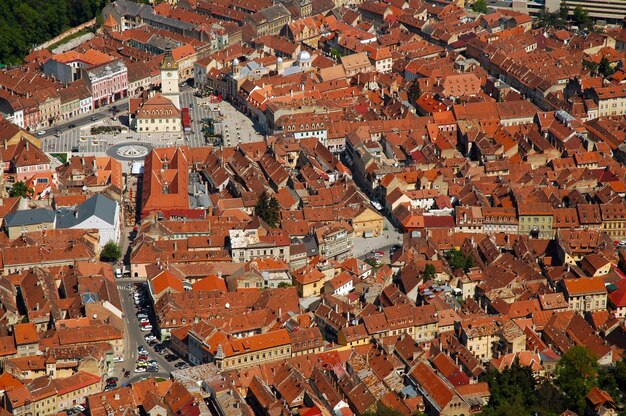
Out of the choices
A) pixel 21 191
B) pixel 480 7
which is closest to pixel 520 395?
pixel 21 191

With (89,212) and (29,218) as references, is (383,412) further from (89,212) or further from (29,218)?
(29,218)

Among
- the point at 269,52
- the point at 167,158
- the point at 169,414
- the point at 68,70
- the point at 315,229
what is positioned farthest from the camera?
the point at 269,52

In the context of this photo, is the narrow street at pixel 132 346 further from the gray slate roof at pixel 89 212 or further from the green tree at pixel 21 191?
the green tree at pixel 21 191

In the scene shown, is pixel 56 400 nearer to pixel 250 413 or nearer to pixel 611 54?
pixel 250 413

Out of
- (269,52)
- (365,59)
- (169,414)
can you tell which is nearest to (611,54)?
(365,59)

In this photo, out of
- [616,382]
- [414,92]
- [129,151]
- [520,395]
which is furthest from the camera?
[414,92]

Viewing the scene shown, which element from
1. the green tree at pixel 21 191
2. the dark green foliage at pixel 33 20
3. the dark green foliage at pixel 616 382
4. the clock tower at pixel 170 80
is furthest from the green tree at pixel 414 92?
the dark green foliage at pixel 616 382
